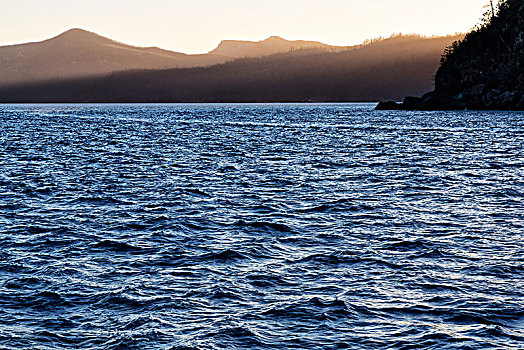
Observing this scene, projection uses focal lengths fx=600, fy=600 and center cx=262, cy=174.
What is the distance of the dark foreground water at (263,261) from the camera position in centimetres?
1316

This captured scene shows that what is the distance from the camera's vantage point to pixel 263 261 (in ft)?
62.3

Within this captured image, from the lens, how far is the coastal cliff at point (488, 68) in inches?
5497

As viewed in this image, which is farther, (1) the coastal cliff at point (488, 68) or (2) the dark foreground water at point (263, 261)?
(1) the coastal cliff at point (488, 68)

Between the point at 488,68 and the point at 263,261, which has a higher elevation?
the point at 488,68

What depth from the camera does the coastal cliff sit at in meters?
140

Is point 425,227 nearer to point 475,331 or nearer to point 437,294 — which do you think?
point 437,294

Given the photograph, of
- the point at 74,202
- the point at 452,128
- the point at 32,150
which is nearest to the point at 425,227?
the point at 74,202

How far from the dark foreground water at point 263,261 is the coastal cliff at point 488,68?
108098 millimetres

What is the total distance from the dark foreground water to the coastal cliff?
108 meters

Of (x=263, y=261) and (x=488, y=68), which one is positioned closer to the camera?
(x=263, y=261)

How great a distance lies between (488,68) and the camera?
148 meters

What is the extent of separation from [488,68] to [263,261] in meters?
144

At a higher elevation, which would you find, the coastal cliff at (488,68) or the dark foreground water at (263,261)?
the coastal cliff at (488,68)

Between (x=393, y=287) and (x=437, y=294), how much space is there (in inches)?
46.3
